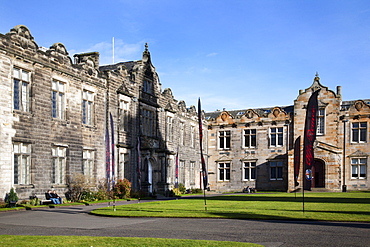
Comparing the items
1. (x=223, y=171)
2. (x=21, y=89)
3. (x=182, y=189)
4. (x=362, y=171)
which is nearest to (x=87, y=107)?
(x=21, y=89)

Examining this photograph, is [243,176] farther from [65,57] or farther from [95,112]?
[65,57]

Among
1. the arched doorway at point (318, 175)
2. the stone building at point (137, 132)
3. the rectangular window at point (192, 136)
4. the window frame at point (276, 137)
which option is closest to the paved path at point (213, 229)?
the stone building at point (137, 132)

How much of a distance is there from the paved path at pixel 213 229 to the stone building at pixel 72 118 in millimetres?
7225

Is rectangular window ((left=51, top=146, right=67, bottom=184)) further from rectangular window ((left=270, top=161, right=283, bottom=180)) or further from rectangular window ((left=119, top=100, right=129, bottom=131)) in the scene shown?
rectangular window ((left=270, top=161, right=283, bottom=180))

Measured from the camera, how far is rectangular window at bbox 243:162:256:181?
5055 cm

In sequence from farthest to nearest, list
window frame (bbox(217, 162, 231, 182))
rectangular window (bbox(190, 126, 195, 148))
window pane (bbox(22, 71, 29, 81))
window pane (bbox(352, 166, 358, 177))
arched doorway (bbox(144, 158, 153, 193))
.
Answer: window frame (bbox(217, 162, 231, 182))
rectangular window (bbox(190, 126, 195, 148))
window pane (bbox(352, 166, 358, 177))
arched doorway (bbox(144, 158, 153, 193))
window pane (bbox(22, 71, 29, 81))

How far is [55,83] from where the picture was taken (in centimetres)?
2588

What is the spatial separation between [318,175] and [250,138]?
8854mm

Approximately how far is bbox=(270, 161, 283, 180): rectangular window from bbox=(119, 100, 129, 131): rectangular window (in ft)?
73.7

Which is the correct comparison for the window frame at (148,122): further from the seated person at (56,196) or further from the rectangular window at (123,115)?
the seated person at (56,196)

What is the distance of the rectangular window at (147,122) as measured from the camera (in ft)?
119

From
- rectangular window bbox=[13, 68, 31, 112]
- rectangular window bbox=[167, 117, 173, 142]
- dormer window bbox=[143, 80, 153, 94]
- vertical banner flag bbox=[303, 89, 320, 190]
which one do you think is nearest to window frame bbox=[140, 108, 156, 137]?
dormer window bbox=[143, 80, 153, 94]

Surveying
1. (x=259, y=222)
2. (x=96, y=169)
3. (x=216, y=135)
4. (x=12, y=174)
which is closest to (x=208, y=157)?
(x=216, y=135)

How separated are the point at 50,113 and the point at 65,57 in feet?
13.0
